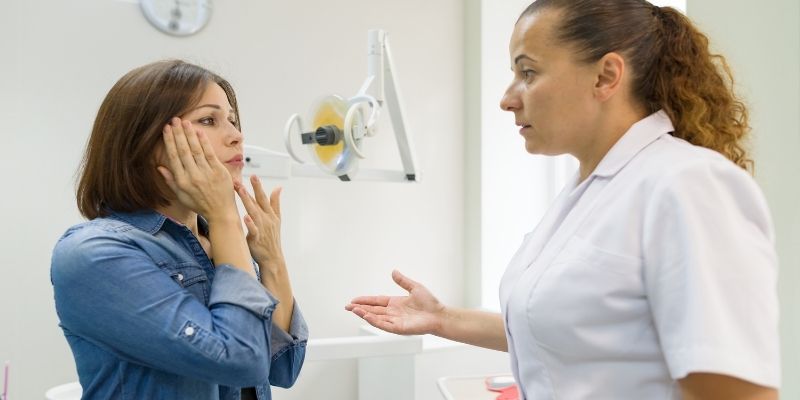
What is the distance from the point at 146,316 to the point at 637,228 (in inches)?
27.0

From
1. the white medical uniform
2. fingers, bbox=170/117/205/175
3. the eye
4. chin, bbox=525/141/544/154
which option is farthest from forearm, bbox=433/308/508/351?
fingers, bbox=170/117/205/175

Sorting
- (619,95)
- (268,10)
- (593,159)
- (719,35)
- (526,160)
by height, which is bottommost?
(526,160)

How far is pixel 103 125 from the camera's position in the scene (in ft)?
3.78

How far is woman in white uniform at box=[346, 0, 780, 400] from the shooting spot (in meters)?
0.80

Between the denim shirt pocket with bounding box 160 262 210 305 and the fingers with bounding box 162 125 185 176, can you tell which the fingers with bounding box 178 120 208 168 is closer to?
the fingers with bounding box 162 125 185 176

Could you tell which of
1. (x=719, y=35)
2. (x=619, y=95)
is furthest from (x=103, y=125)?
(x=719, y=35)

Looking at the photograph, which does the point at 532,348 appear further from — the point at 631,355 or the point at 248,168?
the point at 248,168

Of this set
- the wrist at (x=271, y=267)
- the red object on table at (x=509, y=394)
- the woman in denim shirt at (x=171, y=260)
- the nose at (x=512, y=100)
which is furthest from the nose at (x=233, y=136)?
the red object on table at (x=509, y=394)

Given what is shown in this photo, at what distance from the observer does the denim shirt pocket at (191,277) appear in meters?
1.12

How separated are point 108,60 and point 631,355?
2590 millimetres

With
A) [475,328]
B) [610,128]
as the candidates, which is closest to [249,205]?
[475,328]

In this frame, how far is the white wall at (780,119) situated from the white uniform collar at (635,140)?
65cm

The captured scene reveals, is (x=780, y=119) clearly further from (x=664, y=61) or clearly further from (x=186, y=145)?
(x=186, y=145)

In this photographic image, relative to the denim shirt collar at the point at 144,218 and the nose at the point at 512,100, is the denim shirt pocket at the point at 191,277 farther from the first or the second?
the nose at the point at 512,100
